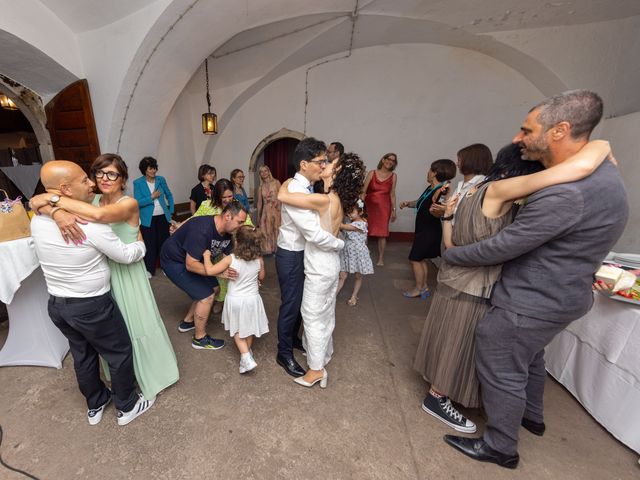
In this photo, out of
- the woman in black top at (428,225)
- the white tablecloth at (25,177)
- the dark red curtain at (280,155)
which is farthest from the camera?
the dark red curtain at (280,155)

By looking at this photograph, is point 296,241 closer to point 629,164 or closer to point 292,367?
point 292,367

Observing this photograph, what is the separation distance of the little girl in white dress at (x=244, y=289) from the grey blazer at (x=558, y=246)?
151 cm

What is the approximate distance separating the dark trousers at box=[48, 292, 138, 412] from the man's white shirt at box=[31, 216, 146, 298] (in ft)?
0.24

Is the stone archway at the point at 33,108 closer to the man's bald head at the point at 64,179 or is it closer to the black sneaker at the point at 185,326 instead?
the black sneaker at the point at 185,326

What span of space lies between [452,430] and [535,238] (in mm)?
1422

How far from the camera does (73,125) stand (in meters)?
3.83

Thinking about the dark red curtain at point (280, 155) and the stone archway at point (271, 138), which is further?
the dark red curtain at point (280, 155)

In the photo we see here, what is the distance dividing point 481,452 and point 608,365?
1.08 m

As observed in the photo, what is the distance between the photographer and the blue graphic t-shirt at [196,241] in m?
2.22

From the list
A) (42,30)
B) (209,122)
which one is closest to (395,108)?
(209,122)

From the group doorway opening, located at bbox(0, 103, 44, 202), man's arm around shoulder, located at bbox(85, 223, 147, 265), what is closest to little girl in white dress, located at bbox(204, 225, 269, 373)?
man's arm around shoulder, located at bbox(85, 223, 147, 265)

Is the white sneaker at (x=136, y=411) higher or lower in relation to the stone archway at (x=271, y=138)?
lower

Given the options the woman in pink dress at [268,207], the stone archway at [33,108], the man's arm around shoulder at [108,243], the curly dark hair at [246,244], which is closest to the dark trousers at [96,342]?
the man's arm around shoulder at [108,243]

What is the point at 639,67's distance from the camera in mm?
3988
